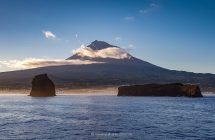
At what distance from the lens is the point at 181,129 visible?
5978cm

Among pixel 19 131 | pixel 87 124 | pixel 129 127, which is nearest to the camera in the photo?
pixel 19 131

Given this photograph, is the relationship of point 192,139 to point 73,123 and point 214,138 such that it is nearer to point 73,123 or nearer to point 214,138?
point 214,138

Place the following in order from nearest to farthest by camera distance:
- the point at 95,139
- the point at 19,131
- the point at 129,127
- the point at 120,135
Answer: the point at 95,139
the point at 120,135
the point at 19,131
the point at 129,127

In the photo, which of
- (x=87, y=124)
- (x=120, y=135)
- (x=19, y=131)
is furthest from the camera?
(x=87, y=124)

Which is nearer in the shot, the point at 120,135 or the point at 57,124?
the point at 120,135

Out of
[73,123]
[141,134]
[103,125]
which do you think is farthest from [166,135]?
[73,123]

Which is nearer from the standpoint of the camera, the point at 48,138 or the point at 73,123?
the point at 48,138

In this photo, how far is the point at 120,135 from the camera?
52281mm

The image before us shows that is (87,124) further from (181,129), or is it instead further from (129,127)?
(181,129)

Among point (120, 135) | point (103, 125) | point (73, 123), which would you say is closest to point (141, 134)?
point (120, 135)

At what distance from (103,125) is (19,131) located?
1414 cm

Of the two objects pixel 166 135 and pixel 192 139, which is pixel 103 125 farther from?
pixel 192 139

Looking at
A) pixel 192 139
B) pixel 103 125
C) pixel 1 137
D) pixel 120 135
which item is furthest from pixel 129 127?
pixel 1 137

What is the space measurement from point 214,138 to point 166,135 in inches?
246
